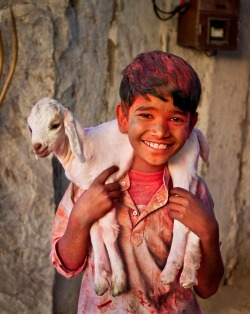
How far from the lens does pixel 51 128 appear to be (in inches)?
33.8

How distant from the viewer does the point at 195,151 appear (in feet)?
3.16

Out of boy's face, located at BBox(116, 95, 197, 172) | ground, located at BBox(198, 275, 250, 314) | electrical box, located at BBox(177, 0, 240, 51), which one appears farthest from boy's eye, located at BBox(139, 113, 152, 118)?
ground, located at BBox(198, 275, 250, 314)

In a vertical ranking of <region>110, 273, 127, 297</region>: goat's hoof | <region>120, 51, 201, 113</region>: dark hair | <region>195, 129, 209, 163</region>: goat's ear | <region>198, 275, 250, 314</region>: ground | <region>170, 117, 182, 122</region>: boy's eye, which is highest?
<region>120, 51, 201, 113</region>: dark hair

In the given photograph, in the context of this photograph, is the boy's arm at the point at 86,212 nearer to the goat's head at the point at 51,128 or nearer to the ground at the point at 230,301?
the goat's head at the point at 51,128

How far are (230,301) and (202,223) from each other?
5.23ft

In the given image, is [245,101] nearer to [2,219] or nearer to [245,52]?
[245,52]

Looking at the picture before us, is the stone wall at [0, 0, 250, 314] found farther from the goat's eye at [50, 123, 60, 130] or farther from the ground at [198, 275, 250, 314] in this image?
the goat's eye at [50, 123, 60, 130]

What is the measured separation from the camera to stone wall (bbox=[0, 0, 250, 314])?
1769mm

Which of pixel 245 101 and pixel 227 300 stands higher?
pixel 245 101

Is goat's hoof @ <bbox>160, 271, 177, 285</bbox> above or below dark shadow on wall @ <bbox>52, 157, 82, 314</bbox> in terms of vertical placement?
above

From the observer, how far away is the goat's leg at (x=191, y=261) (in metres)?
0.88

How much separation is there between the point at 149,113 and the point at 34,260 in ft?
4.00

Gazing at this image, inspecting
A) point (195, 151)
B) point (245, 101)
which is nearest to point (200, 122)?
point (245, 101)

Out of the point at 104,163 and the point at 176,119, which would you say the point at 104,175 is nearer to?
the point at 104,163
